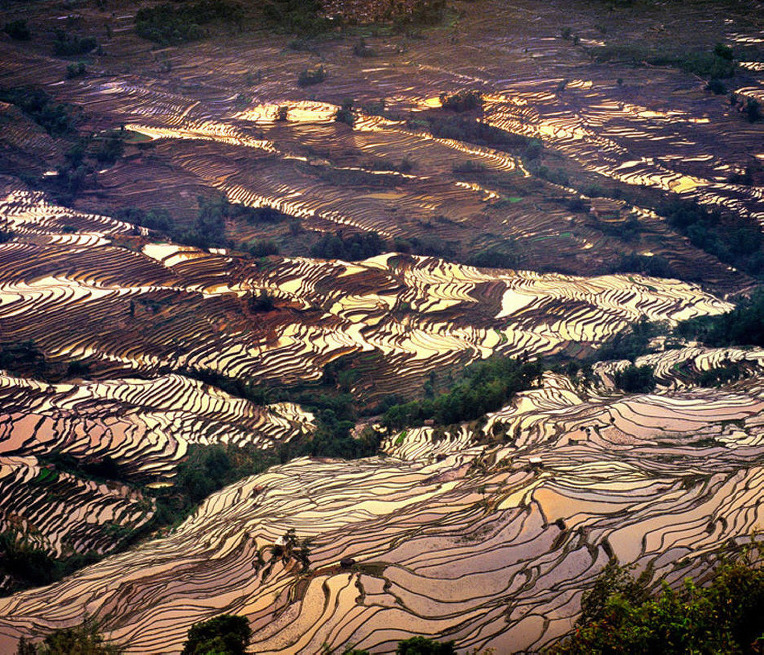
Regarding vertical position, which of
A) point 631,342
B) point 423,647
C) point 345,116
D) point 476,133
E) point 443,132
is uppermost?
point 345,116

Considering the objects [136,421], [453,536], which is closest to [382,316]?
[136,421]

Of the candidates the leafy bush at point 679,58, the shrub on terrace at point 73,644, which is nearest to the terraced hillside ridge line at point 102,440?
the shrub on terrace at point 73,644

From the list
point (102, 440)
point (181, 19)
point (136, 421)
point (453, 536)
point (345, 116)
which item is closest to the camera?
point (453, 536)

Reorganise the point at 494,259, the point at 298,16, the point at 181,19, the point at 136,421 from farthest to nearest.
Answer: the point at 298,16 < the point at 181,19 < the point at 494,259 < the point at 136,421

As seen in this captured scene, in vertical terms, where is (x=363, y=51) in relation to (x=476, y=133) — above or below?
above

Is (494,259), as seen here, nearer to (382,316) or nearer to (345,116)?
(382,316)

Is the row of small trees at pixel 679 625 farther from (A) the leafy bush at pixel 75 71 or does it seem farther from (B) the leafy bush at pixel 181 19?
(B) the leafy bush at pixel 181 19
